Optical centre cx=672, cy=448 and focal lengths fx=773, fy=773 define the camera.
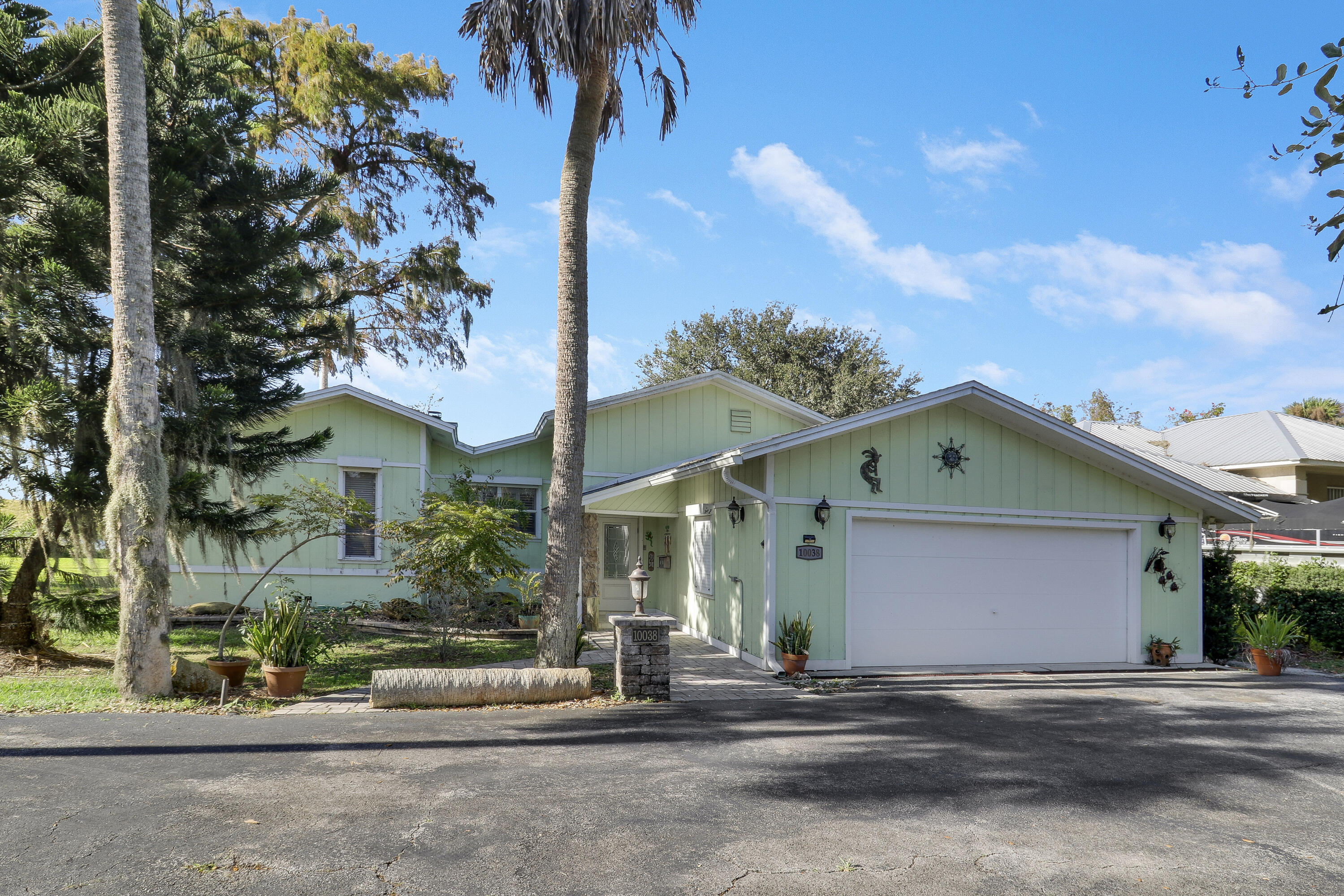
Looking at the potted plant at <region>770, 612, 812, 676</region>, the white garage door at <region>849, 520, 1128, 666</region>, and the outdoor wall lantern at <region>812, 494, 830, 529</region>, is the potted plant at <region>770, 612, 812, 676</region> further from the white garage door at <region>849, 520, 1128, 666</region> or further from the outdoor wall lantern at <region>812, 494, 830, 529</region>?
the outdoor wall lantern at <region>812, 494, 830, 529</region>

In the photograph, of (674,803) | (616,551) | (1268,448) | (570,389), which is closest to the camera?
(674,803)

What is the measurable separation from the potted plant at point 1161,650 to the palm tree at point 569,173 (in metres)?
8.76

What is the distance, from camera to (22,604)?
32.8ft

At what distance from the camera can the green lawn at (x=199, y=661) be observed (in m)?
7.73

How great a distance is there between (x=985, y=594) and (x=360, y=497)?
11.2 meters

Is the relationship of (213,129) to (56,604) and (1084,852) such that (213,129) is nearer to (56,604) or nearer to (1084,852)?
(56,604)

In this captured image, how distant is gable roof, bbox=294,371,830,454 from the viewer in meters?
14.3

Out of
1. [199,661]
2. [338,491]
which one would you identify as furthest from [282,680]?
[338,491]

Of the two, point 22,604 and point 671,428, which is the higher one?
point 671,428

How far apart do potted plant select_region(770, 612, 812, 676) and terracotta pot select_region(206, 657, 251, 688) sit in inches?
245

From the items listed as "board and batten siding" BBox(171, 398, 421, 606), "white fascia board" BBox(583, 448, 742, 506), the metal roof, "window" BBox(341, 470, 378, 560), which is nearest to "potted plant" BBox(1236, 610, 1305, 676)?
"white fascia board" BBox(583, 448, 742, 506)

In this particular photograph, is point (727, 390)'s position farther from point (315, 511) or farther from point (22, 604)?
point (22, 604)

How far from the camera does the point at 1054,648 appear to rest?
1145 centimetres

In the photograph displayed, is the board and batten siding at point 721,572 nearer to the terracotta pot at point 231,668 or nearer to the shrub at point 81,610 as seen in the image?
the terracotta pot at point 231,668
